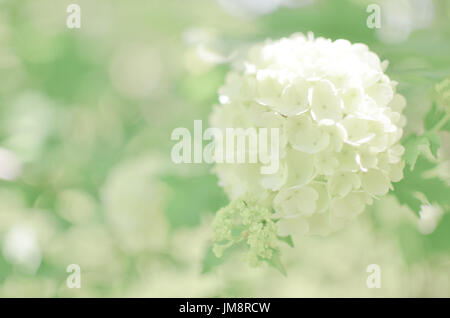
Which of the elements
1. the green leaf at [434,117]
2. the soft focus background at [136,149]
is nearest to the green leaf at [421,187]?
the green leaf at [434,117]

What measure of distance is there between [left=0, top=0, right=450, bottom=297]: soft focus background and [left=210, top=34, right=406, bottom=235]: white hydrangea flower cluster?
399 mm

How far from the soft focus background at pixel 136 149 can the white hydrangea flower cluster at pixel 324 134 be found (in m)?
0.40

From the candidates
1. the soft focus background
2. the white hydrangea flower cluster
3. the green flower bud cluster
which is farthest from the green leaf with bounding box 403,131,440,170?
the soft focus background

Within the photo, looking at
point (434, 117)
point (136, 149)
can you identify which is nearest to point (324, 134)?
point (434, 117)

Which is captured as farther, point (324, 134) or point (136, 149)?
point (136, 149)

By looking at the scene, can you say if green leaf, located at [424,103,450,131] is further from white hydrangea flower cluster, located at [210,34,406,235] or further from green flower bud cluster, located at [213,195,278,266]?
green flower bud cluster, located at [213,195,278,266]

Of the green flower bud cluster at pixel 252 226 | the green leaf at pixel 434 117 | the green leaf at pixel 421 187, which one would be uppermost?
the green leaf at pixel 434 117

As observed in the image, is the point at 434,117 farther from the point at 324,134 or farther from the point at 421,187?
the point at 324,134

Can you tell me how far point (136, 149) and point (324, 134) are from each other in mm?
884

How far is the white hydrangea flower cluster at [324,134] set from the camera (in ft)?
3.16

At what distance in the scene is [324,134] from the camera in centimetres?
96

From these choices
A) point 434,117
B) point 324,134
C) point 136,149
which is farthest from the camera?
point 136,149

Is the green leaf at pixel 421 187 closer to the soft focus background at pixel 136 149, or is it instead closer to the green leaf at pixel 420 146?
the green leaf at pixel 420 146

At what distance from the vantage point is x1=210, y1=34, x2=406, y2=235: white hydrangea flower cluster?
0.96 meters
